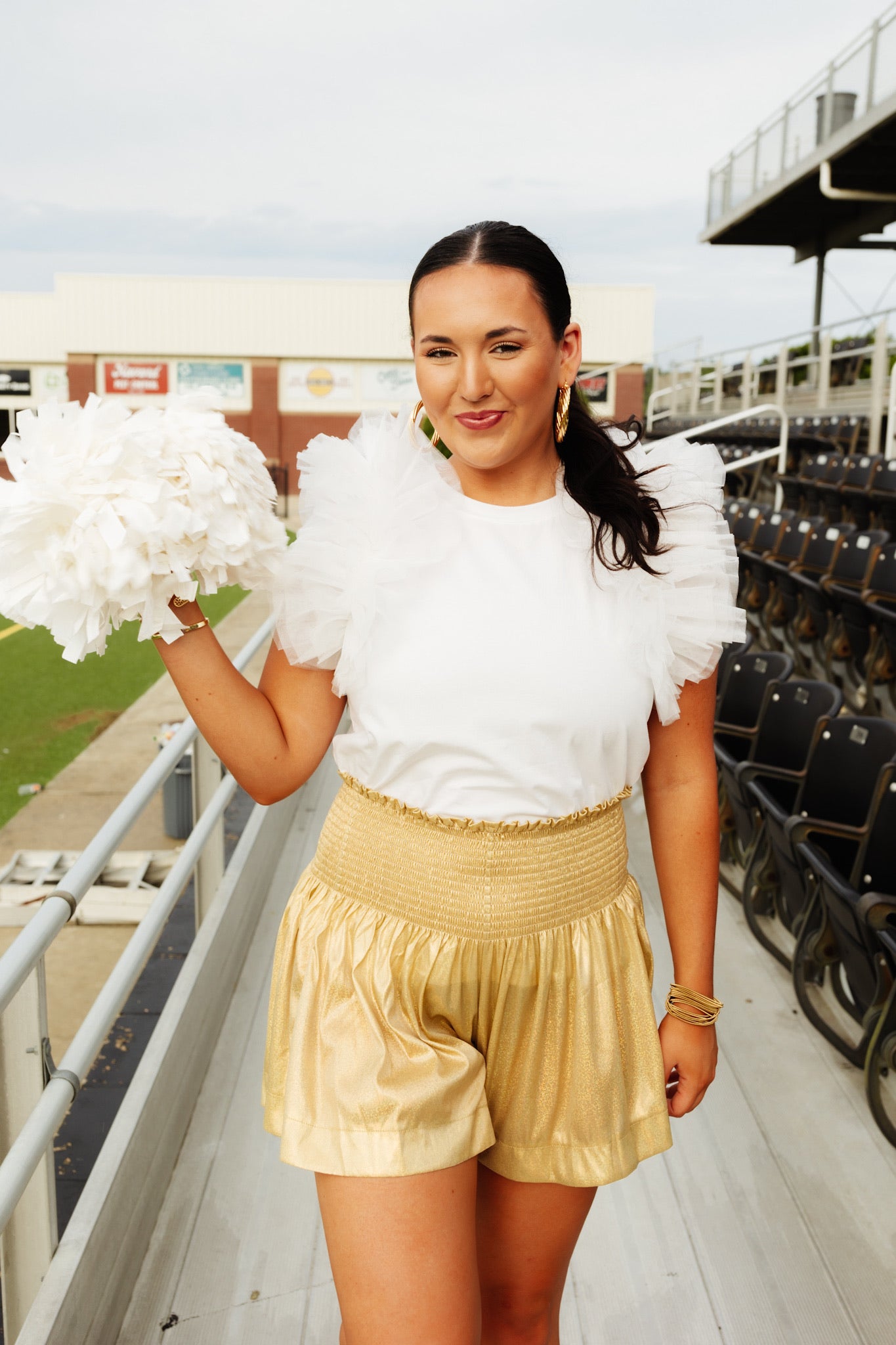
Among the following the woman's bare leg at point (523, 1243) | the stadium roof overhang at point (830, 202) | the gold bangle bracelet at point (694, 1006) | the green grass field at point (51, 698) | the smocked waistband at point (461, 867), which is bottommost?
the green grass field at point (51, 698)

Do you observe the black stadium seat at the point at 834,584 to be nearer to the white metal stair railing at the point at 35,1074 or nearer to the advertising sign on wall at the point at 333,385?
the white metal stair railing at the point at 35,1074

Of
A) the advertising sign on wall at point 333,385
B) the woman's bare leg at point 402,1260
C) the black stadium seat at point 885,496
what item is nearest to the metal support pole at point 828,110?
the black stadium seat at point 885,496

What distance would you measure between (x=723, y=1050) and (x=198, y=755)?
1.57 meters

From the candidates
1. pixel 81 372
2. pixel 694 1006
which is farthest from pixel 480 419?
pixel 81 372

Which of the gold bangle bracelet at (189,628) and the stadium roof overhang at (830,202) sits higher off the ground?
the stadium roof overhang at (830,202)

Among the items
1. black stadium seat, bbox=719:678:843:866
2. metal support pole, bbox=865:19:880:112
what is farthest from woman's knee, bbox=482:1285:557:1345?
metal support pole, bbox=865:19:880:112

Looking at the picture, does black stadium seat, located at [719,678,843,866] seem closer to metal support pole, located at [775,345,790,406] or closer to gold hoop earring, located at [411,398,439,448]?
gold hoop earring, located at [411,398,439,448]

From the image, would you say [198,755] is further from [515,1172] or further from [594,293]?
[594,293]

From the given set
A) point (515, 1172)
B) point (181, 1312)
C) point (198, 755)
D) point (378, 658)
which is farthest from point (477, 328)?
point (198, 755)

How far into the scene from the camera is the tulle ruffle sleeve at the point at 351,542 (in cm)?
125

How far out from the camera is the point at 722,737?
173 inches

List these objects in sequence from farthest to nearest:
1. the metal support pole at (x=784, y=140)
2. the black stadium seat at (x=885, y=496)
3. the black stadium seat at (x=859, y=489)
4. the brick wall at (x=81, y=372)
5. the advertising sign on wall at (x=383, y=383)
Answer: the brick wall at (x=81, y=372), the advertising sign on wall at (x=383, y=383), the metal support pole at (x=784, y=140), the black stadium seat at (x=859, y=489), the black stadium seat at (x=885, y=496)

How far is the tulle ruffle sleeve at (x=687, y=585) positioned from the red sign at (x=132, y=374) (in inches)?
1069

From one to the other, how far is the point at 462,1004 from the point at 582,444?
2.23 ft
